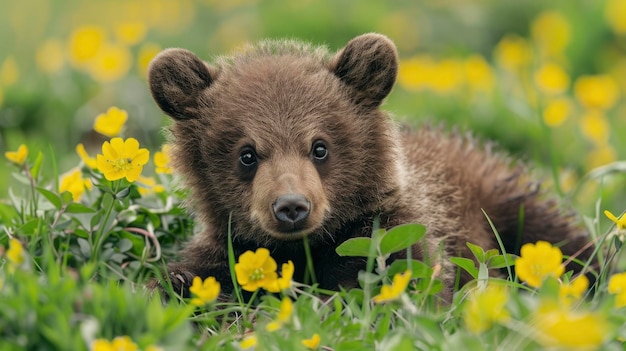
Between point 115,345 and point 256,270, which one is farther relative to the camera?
point 256,270

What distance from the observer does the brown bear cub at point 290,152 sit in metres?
5.76

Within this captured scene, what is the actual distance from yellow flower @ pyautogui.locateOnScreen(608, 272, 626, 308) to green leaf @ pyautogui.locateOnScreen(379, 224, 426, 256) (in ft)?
2.99

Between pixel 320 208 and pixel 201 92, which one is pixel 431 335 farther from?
pixel 201 92

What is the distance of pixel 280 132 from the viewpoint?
227 inches

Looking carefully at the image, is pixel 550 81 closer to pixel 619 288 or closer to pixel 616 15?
pixel 616 15

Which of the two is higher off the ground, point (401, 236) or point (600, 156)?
point (401, 236)

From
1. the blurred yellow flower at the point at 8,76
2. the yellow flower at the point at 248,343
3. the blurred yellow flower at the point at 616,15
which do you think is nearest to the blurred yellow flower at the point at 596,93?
the blurred yellow flower at the point at 616,15

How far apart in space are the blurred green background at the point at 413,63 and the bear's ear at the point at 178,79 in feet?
5.01

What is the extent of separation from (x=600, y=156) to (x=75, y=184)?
5191 millimetres

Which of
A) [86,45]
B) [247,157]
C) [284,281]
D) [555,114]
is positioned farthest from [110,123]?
[86,45]

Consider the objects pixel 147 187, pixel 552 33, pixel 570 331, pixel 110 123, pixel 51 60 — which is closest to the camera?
pixel 570 331

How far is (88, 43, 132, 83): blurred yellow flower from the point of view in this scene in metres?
10.7

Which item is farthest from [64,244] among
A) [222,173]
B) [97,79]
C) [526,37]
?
[526,37]

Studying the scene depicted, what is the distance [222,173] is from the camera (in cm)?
596
